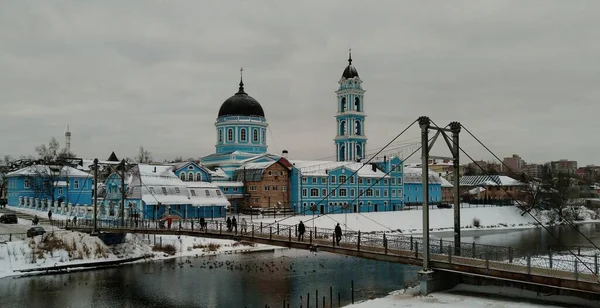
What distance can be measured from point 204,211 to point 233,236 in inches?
1143

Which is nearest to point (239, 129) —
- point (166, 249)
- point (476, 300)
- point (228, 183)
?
point (228, 183)

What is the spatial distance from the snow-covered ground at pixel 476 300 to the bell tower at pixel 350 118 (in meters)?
66.3

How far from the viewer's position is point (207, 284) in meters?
33.7

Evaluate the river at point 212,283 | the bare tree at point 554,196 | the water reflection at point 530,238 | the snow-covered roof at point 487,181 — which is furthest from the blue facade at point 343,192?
the snow-covered roof at point 487,181

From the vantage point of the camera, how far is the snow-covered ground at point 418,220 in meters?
65.5

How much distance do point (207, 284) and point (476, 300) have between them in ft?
55.1

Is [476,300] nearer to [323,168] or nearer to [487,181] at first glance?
[323,168]

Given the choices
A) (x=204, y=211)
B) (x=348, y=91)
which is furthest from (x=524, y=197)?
(x=204, y=211)

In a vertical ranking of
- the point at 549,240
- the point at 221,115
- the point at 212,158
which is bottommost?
the point at 549,240

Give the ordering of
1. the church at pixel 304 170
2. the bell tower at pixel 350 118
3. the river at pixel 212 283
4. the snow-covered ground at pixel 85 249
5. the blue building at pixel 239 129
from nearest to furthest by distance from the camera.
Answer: the river at pixel 212 283, the snow-covered ground at pixel 85 249, the church at pixel 304 170, the blue building at pixel 239 129, the bell tower at pixel 350 118

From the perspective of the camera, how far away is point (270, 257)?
46344 mm

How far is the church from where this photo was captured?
73.4m

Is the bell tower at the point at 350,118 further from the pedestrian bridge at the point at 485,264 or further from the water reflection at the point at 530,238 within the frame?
the pedestrian bridge at the point at 485,264

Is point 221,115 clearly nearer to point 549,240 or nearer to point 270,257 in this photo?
point 270,257
